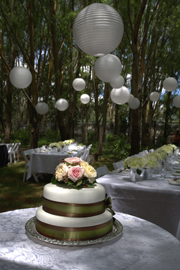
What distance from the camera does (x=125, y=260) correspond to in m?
1.09

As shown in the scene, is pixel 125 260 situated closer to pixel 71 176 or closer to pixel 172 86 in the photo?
pixel 71 176

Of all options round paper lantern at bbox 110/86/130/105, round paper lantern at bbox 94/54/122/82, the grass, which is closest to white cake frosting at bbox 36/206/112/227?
the grass

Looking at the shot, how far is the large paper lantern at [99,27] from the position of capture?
11.9 ft

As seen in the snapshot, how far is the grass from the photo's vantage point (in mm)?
4979

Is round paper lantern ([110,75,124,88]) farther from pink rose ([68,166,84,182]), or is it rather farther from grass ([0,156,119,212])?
pink rose ([68,166,84,182])

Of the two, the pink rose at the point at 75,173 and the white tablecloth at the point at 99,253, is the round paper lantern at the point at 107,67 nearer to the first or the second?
the pink rose at the point at 75,173

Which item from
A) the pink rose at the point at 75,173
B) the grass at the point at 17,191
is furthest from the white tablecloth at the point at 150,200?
the grass at the point at 17,191

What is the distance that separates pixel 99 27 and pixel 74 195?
2.95m

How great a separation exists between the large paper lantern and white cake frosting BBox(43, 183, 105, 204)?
287cm

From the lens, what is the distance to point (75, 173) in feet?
4.46

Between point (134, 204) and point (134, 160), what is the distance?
1.89 feet

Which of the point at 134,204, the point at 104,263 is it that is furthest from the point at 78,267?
the point at 134,204

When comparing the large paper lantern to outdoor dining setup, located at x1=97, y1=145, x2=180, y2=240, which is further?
the large paper lantern

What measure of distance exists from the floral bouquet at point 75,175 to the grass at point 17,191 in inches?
142
